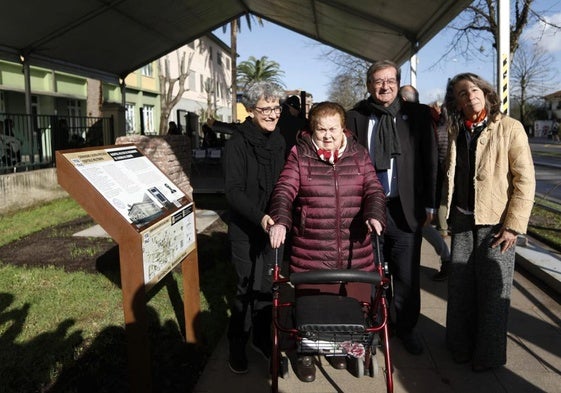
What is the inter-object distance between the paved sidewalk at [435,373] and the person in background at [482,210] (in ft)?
0.45

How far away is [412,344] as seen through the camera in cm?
348

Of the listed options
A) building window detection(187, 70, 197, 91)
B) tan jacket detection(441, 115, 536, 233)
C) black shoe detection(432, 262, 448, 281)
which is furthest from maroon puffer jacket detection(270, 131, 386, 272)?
building window detection(187, 70, 197, 91)

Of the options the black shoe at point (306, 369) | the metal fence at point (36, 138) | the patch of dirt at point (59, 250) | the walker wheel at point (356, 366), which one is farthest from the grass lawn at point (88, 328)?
the metal fence at point (36, 138)

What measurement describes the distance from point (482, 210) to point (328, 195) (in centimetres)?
108

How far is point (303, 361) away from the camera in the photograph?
120 inches

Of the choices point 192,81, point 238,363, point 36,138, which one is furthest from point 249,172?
point 192,81

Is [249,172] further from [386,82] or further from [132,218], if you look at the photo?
[386,82]

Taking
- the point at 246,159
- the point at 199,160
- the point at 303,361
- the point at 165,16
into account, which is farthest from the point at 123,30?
the point at 303,361

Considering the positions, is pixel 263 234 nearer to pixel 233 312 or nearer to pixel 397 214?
pixel 233 312

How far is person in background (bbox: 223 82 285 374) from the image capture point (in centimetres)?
303

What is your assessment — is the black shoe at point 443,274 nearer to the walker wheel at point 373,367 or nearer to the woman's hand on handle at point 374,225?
the walker wheel at point 373,367

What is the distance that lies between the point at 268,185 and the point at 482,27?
47.1ft

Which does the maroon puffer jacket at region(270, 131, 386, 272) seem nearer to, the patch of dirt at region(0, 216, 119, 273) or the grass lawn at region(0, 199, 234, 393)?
the grass lawn at region(0, 199, 234, 393)

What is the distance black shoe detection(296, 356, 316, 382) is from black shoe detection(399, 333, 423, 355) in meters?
0.83
